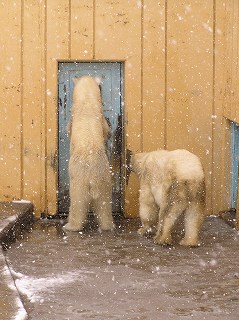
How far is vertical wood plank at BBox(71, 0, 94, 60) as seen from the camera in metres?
9.27

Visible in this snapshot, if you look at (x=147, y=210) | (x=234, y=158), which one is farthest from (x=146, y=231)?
(x=234, y=158)

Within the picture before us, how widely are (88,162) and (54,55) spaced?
1.65 m

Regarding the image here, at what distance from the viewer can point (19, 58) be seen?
934 centimetres

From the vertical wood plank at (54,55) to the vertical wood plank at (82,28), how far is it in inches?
2.8

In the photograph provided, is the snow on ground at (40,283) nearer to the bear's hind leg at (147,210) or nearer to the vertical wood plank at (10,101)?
the bear's hind leg at (147,210)

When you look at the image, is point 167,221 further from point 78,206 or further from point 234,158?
point 234,158

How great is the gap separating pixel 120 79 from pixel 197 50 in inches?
37.2

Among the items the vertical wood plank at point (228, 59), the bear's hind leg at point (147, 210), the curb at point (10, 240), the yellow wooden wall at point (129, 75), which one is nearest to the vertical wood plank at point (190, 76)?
the yellow wooden wall at point (129, 75)

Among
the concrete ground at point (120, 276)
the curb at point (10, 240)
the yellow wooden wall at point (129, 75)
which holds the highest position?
the yellow wooden wall at point (129, 75)

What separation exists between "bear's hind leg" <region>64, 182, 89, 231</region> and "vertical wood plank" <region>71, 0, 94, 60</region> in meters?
1.75

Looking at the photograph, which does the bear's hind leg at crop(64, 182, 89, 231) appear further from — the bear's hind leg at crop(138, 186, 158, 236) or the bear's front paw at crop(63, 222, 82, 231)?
the bear's hind leg at crop(138, 186, 158, 236)

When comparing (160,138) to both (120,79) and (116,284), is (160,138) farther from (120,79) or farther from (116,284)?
(116,284)

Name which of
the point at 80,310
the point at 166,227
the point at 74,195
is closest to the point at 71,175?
the point at 74,195

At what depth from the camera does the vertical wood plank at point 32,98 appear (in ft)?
30.5
